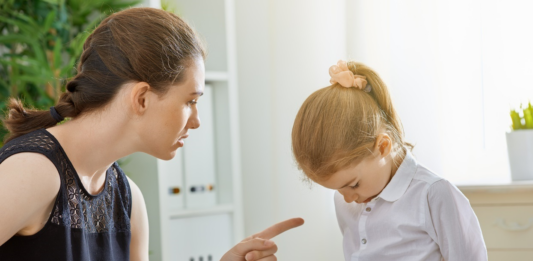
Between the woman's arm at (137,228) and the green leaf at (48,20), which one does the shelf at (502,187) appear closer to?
the woman's arm at (137,228)

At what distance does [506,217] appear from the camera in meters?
1.88

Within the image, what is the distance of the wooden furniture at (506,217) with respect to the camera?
1.85 meters

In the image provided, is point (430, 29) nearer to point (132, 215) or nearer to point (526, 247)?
point (526, 247)

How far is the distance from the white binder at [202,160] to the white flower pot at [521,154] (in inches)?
47.0

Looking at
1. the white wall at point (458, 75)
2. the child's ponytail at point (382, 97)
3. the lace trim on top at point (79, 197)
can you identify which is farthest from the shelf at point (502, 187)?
the lace trim on top at point (79, 197)

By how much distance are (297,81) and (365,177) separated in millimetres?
1411

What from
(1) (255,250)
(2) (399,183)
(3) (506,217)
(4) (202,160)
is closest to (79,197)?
(1) (255,250)

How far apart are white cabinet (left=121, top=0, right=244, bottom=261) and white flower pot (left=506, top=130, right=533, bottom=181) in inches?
43.4

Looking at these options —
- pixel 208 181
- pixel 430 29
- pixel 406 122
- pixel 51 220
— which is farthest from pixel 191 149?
pixel 51 220

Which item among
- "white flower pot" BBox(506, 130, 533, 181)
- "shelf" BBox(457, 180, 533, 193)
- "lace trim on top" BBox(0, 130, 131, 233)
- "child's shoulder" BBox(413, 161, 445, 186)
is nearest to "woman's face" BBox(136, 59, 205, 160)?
"lace trim on top" BBox(0, 130, 131, 233)

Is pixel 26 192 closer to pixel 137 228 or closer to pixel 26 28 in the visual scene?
pixel 137 228

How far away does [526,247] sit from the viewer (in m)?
1.87

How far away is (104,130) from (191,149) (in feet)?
4.00

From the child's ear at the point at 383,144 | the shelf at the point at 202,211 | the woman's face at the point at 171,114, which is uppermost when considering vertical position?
the woman's face at the point at 171,114
